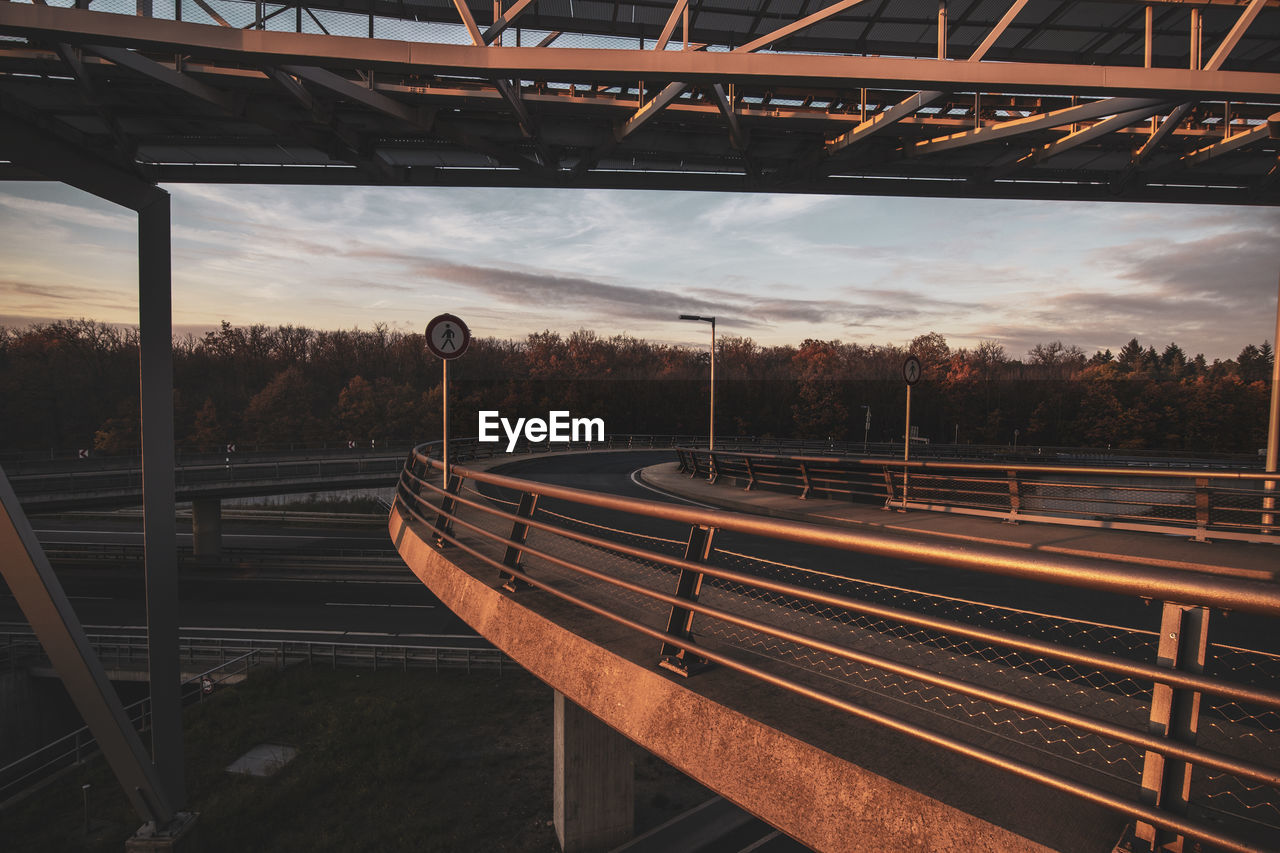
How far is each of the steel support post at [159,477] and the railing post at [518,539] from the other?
298 inches

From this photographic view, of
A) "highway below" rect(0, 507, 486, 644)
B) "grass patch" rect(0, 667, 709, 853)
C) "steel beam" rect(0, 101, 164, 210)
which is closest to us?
"steel beam" rect(0, 101, 164, 210)

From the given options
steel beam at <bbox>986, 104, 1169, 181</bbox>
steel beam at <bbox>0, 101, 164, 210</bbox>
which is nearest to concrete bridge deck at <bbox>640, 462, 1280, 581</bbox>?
steel beam at <bbox>986, 104, 1169, 181</bbox>

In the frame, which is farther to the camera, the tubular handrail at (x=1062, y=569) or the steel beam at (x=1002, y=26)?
the steel beam at (x=1002, y=26)

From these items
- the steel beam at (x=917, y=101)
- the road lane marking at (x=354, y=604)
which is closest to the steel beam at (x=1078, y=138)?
the steel beam at (x=917, y=101)

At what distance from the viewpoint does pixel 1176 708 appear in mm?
1821

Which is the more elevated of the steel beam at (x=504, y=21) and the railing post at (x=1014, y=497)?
the steel beam at (x=504, y=21)

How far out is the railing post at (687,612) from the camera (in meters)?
3.40

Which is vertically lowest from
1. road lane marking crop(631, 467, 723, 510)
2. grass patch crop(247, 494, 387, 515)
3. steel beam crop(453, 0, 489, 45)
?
grass patch crop(247, 494, 387, 515)

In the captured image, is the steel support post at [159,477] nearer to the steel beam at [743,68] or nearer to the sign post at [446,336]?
the steel beam at [743,68]

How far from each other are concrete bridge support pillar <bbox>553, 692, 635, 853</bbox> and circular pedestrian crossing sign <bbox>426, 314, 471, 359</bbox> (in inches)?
233

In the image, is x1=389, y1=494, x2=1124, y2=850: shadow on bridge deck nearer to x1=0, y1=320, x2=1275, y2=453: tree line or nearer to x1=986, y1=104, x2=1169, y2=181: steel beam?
x1=986, y1=104, x2=1169, y2=181: steel beam

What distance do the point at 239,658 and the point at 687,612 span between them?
21.0 m

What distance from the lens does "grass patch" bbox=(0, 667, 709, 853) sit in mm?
12148

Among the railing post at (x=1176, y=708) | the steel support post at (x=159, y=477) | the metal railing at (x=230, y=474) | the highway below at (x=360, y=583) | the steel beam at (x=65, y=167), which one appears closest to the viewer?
the railing post at (x=1176, y=708)
